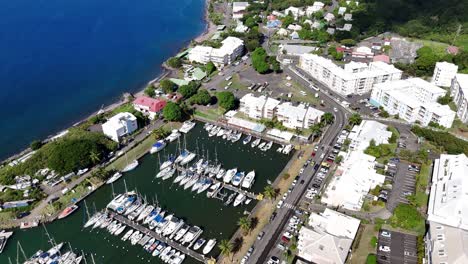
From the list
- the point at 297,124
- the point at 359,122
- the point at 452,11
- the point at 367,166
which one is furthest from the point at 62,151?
the point at 452,11

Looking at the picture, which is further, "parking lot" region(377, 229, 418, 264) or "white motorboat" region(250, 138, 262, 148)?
"white motorboat" region(250, 138, 262, 148)

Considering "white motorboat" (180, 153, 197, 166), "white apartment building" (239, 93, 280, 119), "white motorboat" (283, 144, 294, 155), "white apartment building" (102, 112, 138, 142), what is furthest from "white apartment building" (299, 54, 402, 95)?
"white apartment building" (102, 112, 138, 142)

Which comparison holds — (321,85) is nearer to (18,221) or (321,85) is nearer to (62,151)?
(62,151)

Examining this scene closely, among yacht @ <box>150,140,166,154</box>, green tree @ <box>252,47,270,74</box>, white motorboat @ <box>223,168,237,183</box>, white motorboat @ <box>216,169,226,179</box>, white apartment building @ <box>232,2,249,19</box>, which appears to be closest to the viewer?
white motorboat @ <box>223,168,237,183</box>

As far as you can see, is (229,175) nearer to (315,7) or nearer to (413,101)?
(413,101)

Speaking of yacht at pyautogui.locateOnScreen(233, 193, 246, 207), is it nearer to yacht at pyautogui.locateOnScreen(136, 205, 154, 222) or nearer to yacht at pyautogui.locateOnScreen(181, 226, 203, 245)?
yacht at pyautogui.locateOnScreen(181, 226, 203, 245)

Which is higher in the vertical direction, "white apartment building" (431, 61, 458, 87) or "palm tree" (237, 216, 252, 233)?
"white apartment building" (431, 61, 458, 87)

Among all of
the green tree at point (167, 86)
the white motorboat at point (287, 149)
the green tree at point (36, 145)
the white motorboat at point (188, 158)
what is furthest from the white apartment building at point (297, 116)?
the green tree at point (36, 145)
